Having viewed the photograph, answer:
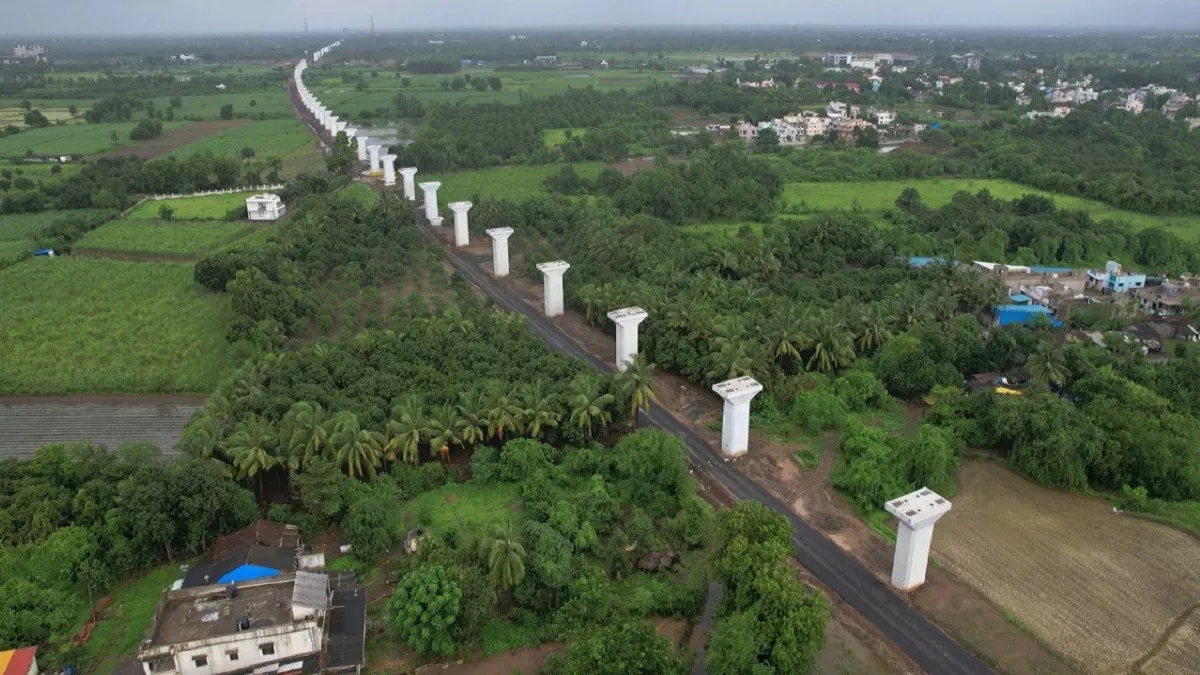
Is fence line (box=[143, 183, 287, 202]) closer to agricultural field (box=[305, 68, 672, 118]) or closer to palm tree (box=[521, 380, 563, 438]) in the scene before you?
agricultural field (box=[305, 68, 672, 118])

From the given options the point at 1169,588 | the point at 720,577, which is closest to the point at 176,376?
the point at 720,577

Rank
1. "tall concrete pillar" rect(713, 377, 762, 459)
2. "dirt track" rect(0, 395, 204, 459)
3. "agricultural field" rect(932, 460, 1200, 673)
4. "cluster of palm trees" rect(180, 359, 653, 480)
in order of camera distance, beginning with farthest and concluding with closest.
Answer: "dirt track" rect(0, 395, 204, 459) < "tall concrete pillar" rect(713, 377, 762, 459) < "cluster of palm trees" rect(180, 359, 653, 480) < "agricultural field" rect(932, 460, 1200, 673)

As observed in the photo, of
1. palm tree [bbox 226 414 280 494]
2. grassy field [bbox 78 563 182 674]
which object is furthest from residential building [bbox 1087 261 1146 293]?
grassy field [bbox 78 563 182 674]

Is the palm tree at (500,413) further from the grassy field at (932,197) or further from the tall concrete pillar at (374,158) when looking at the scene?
the tall concrete pillar at (374,158)

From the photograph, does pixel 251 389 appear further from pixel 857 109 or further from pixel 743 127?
pixel 857 109

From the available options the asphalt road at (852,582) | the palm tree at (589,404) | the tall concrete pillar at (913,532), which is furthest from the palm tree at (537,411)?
the tall concrete pillar at (913,532)
